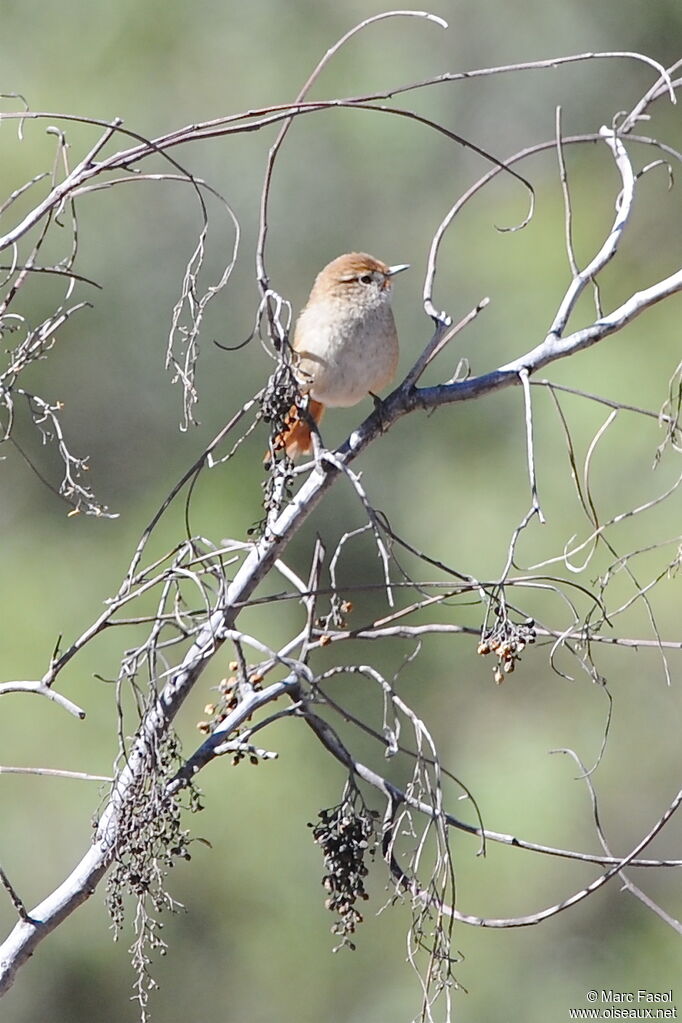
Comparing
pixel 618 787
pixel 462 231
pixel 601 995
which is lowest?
pixel 601 995

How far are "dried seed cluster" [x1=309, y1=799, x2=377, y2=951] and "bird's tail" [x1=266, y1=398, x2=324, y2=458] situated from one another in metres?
0.50

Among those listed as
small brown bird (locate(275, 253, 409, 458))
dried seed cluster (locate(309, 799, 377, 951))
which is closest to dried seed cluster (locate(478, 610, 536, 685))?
dried seed cluster (locate(309, 799, 377, 951))

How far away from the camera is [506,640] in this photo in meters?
1.81

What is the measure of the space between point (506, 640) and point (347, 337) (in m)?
1.76

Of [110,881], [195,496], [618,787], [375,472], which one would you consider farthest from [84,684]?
[110,881]

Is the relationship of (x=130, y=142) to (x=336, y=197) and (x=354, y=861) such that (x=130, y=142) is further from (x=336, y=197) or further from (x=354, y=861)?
(x=354, y=861)

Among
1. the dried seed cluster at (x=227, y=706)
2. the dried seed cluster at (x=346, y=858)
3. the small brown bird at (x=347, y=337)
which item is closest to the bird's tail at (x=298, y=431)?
the small brown bird at (x=347, y=337)

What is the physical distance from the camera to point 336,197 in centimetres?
883

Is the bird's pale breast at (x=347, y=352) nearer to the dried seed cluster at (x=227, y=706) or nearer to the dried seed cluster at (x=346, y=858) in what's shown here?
the dried seed cluster at (x=227, y=706)

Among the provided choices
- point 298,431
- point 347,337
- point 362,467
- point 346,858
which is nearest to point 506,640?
point 346,858

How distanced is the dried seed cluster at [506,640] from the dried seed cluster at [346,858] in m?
0.26

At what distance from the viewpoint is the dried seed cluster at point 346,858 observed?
1.71m

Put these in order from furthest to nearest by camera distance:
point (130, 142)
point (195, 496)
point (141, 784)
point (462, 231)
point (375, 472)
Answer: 1. point (462, 231)
2. point (375, 472)
3. point (195, 496)
4. point (130, 142)
5. point (141, 784)

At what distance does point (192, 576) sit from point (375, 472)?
6.72m
